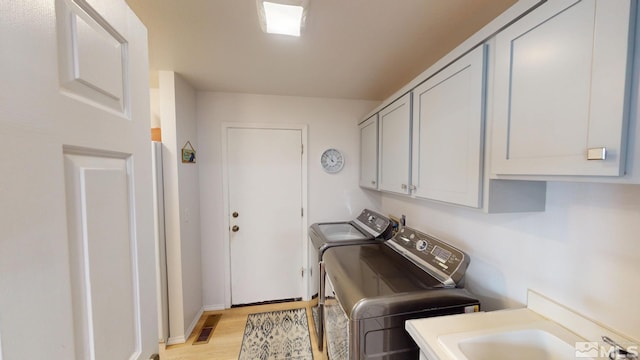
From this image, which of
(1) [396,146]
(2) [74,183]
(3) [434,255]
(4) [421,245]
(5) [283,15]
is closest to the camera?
(2) [74,183]

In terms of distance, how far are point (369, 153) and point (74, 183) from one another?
7.05 ft

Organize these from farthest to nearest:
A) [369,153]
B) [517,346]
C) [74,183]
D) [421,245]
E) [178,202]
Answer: [369,153]
[178,202]
[421,245]
[517,346]
[74,183]

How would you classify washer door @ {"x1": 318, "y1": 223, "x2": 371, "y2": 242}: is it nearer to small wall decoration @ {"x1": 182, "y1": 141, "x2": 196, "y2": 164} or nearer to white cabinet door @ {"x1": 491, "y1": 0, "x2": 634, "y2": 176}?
small wall decoration @ {"x1": 182, "y1": 141, "x2": 196, "y2": 164}

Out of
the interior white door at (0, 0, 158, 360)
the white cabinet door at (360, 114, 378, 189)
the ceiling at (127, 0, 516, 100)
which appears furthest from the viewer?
the white cabinet door at (360, 114, 378, 189)

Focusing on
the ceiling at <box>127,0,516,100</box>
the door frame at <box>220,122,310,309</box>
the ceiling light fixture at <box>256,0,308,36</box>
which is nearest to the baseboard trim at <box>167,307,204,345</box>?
the door frame at <box>220,122,310,309</box>

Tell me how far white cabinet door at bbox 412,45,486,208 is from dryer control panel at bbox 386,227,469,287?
318 mm

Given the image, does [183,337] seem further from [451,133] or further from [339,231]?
[451,133]

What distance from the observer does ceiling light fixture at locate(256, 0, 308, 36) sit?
1091 mm

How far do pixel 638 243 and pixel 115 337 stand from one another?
Result: 1663 millimetres

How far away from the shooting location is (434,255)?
1.44 m

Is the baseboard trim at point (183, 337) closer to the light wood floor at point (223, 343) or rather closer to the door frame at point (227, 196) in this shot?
the light wood floor at point (223, 343)

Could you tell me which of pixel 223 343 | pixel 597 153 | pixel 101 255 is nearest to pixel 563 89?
pixel 597 153

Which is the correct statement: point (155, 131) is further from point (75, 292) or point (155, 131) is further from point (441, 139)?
point (441, 139)

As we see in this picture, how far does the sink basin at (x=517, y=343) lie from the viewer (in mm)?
895
